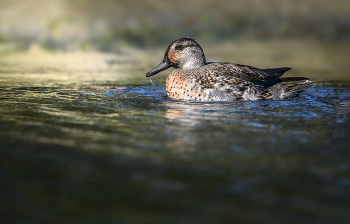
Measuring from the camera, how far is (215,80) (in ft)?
24.4

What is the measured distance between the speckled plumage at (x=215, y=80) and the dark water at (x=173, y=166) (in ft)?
5.24

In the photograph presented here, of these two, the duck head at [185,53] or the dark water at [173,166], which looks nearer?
the dark water at [173,166]

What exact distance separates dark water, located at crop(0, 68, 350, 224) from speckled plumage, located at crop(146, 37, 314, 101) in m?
1.60

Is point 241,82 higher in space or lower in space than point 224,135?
higher

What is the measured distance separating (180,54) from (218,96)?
1500mm

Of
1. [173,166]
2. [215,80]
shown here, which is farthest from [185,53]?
[173,166]

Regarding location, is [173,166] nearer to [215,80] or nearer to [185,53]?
[215,80]

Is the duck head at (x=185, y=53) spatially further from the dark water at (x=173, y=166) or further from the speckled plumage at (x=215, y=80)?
the dark water at (x=173, y=166)

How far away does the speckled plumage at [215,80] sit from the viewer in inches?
291

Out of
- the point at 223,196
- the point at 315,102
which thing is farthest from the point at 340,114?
the point at 223,196

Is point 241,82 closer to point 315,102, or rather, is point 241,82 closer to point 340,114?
point 315,102

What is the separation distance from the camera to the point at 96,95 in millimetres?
7688

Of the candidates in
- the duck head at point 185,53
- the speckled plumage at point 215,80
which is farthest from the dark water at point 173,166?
the duck head at point 185,53

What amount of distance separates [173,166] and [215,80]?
4.59 m
